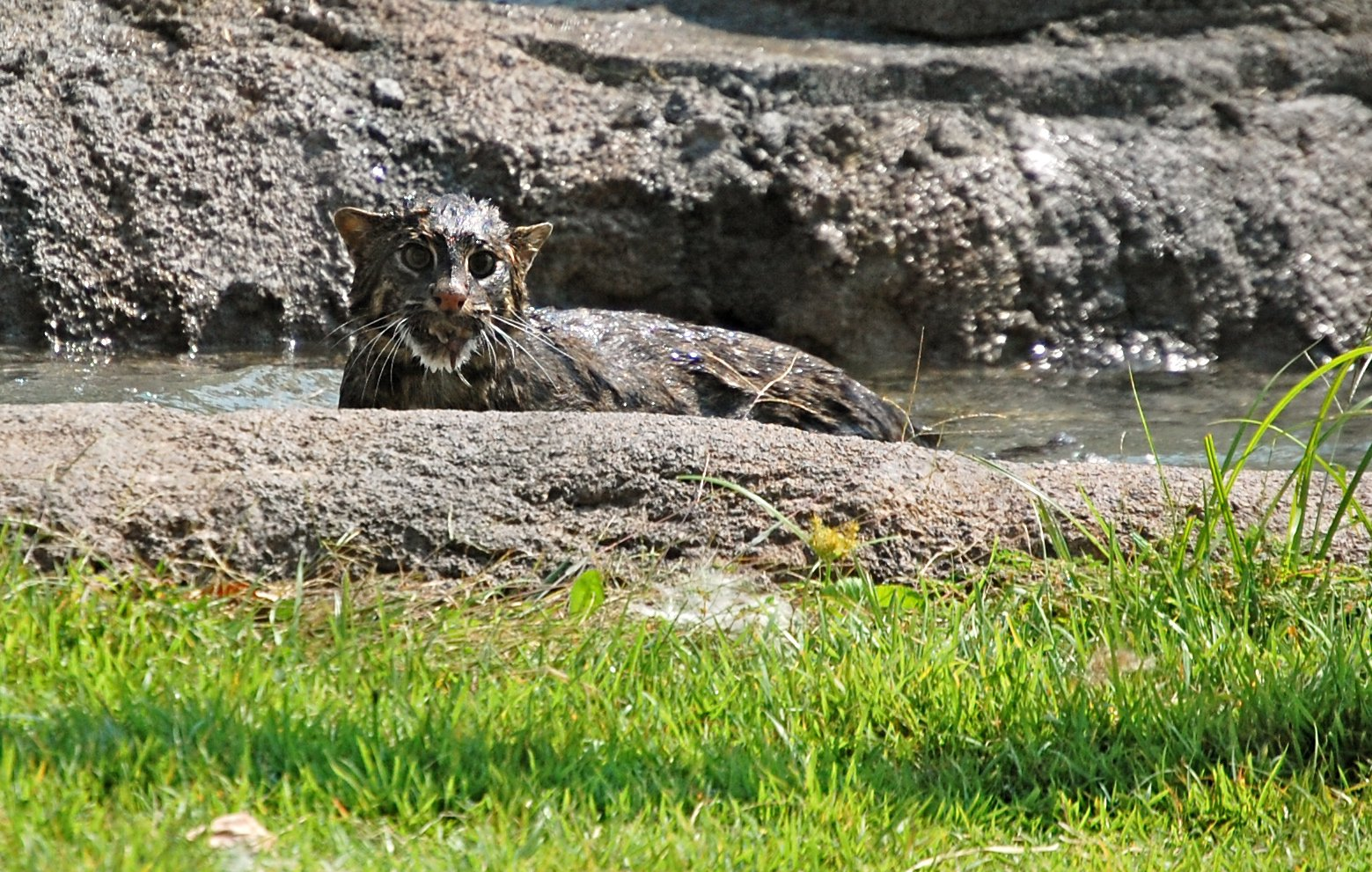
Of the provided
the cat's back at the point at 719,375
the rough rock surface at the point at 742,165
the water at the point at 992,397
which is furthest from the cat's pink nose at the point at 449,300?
the rough rock surface at the point at 742,165

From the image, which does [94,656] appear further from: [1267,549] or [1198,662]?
[1267,549]

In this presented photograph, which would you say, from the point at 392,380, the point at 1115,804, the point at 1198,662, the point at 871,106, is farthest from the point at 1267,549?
the point at 871,106

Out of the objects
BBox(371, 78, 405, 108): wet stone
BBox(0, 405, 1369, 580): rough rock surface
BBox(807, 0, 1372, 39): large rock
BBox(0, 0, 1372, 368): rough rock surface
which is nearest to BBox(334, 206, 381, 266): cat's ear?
BBox(0, 405, 1369, 580): rough rock surface

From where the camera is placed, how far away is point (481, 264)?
6.04 meters

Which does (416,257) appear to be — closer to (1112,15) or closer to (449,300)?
(449,300)

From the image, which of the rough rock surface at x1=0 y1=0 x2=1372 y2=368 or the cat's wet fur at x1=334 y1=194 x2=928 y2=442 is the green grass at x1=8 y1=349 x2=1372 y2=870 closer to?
the cat's wet fur at x1=334 y1=194 x2=928 y2=442

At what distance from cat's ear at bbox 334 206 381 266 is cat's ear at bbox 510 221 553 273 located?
52cm

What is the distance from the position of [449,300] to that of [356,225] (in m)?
0.62

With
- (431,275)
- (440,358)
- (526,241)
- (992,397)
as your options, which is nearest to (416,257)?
(431,275)

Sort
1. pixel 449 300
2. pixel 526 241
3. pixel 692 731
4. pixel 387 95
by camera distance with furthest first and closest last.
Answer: pixel 387 95, pixel 526 241, pixel 449 300, pixel 692 731

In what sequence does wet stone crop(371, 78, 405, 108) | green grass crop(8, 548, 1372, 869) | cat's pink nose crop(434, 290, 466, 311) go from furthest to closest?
wet stone crop(371, 78, 405, 108) → cat's pink nose crop(434, 290, 466, 311) → green grass crop(8, 548, 1372, 869)

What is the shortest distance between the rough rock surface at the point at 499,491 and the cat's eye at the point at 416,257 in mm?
1776

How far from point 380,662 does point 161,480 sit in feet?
2.87

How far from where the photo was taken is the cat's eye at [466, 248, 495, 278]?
6008 mm
